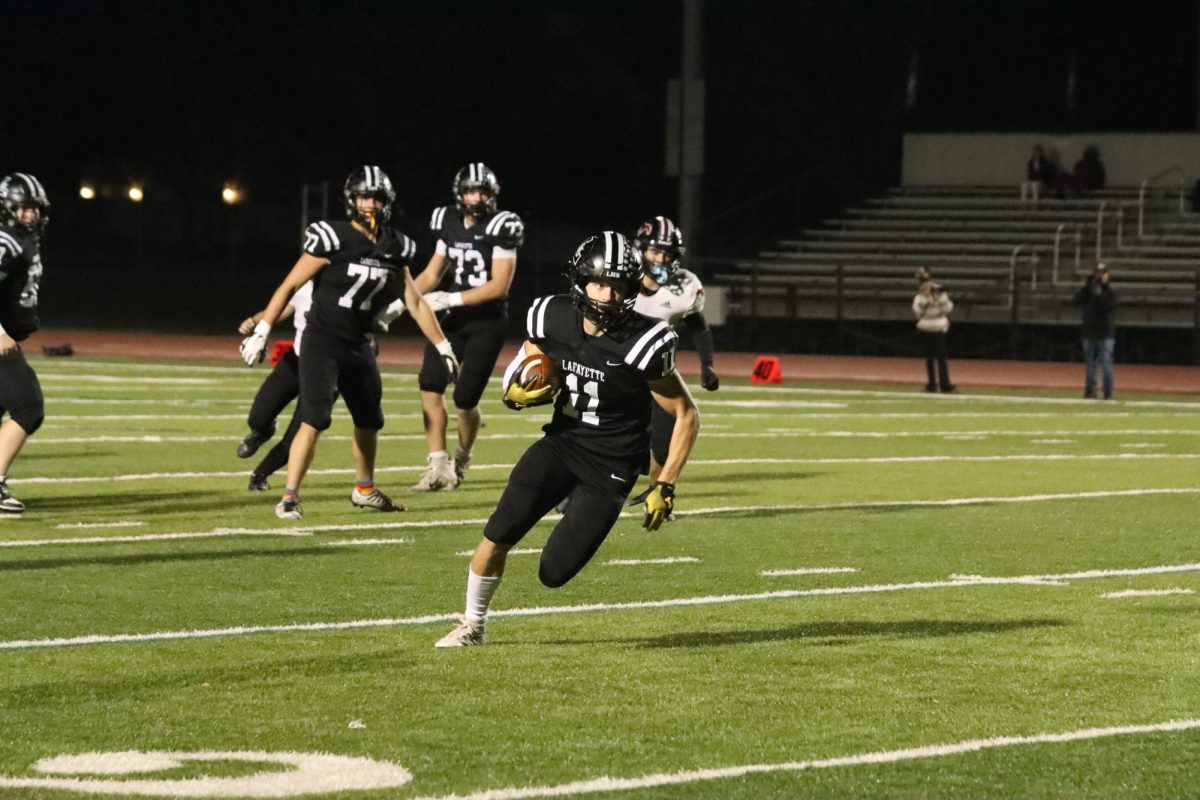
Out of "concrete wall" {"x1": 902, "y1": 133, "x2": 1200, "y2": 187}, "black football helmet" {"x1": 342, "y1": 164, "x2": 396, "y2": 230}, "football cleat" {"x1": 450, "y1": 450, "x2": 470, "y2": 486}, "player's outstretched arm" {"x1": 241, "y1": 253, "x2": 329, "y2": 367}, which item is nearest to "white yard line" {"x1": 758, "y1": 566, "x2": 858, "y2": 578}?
"player's outstretched arm" {"x1": 241, "y1": 253, "x2": 329, "y2": 367}

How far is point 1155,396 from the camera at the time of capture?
2547cm

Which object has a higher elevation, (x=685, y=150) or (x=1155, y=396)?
(x=685, y=150)

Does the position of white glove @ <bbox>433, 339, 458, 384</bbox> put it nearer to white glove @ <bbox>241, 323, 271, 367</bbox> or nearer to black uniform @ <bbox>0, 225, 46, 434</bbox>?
white glove @ <bbox>241, 323, 271, 367</bbox>

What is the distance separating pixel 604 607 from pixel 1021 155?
114 ft

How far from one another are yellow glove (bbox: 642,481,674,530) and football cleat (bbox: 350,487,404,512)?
182 inches

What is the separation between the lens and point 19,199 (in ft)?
36.5

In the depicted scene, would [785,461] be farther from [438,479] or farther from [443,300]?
[443,300]

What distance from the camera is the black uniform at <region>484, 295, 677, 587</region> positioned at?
739 cm

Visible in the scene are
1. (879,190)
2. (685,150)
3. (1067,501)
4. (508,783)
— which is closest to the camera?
A: (508,783)

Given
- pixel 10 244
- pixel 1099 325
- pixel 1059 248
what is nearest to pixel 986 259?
pixel 1059 248

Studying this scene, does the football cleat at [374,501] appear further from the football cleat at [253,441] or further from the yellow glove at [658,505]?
the yellow glove at [658,505]

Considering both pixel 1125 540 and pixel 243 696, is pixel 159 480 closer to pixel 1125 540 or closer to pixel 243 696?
pixel 1125 540

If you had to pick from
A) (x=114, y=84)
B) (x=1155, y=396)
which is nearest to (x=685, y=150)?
(x=1155, y=396)

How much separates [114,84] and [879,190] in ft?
75.3
